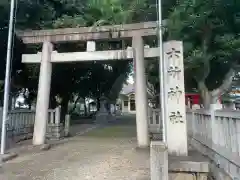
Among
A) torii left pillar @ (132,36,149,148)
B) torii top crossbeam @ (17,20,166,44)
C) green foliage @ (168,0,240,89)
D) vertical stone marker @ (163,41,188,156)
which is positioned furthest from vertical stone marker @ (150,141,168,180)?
torii top crossbeam @ (17,20,166,44)

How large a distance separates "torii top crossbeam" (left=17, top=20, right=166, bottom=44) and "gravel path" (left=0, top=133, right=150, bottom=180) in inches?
151

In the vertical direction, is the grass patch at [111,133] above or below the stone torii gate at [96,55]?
below

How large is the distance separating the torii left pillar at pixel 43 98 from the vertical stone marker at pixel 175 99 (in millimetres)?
4394

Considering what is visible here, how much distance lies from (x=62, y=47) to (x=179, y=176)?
8245 millimetres

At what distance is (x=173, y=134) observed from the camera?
238 inches

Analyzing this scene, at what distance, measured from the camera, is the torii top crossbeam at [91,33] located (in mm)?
8383

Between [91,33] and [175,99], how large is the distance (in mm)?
3998

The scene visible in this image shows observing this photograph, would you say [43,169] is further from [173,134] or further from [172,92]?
[172,92]

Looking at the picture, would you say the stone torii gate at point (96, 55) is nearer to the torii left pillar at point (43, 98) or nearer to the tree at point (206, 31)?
the torii left pillar at point (43, 98)

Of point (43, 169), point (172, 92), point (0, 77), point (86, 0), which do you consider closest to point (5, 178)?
point (43, 169)

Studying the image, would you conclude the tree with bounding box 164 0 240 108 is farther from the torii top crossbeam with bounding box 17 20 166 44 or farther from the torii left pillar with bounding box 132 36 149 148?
the torii left pillar with bounding box 132 36 149 148

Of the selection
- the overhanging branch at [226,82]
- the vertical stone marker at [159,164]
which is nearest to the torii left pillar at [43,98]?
the vertical stone marker at [159,164]

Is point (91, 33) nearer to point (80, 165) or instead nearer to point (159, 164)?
point (80, 165)

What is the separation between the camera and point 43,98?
870 cm
